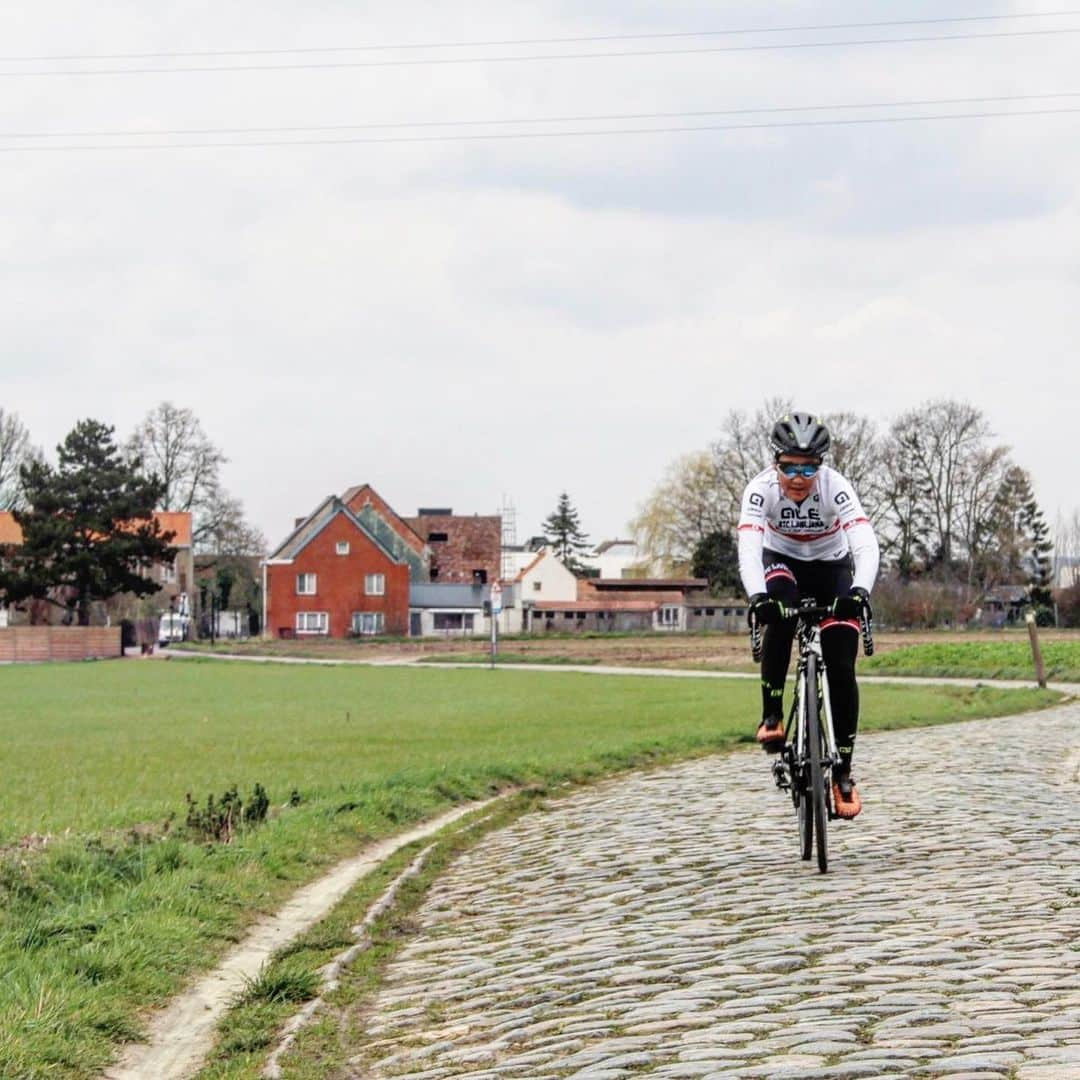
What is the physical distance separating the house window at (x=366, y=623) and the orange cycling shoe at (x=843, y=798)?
102 meters

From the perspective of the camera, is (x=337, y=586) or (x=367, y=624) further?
(x=367, y=624)

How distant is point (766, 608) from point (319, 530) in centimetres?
10269

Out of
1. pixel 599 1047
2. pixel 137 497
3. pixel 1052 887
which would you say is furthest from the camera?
pixel 137 497

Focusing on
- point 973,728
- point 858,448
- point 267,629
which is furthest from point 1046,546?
point 973,728

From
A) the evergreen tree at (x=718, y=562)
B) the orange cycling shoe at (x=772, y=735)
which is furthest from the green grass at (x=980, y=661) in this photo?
the evergreen tree at (x=718, y=562)

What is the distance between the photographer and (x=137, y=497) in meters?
95.6

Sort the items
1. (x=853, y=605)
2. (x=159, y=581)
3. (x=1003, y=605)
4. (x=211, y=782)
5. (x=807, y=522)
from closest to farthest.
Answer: (x=853, y=605) < (x=807, y=522) < (x=211, y=782) < (x=1003, y=605) < (x=159, y=581)

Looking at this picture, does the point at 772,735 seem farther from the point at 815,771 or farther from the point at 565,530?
the point at 565,530

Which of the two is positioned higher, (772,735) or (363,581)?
(363,581)

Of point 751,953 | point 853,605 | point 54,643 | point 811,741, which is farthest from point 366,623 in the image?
point 751,953

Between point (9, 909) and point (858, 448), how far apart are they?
300 feet

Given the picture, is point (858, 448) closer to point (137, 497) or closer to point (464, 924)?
point (137, 497)

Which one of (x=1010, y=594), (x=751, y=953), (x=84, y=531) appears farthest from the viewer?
(x=1010, y=594)

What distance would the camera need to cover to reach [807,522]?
30.9 ft
